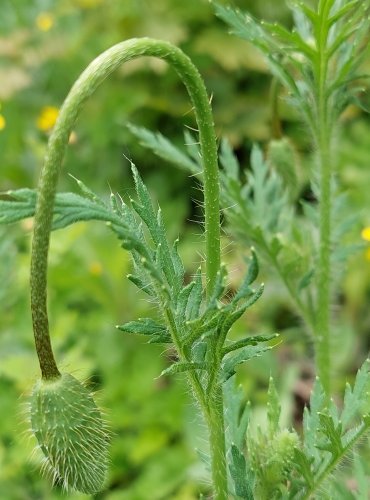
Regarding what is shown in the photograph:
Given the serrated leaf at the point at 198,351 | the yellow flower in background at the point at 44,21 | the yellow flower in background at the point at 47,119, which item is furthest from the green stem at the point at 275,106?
the yellow flower in background at the point at 44,21

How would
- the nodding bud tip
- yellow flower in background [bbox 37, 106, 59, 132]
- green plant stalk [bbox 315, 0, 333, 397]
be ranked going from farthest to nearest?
yellow flower in background [bbox 37, 106, 59, 132] → green plant stalk [bbox 315, 0, 333, 397] → the nodding bud tip

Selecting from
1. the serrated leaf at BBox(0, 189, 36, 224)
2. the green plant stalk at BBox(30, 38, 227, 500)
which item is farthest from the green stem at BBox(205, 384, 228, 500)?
the serrated leaf at BBox(0, 189, 36, 224)

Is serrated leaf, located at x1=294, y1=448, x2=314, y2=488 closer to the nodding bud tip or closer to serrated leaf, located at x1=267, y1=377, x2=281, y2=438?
serrated leaf, located at x1=267, y1=377, x2=281, y2=438

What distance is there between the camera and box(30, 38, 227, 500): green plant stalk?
82 centimetres

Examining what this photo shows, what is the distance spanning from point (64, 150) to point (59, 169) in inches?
0.8

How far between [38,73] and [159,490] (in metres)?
1.97

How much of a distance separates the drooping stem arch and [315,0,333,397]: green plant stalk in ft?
1.18

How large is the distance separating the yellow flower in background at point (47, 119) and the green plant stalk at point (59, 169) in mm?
2231

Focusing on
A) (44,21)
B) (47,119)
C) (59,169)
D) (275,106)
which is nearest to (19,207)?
(59,169)

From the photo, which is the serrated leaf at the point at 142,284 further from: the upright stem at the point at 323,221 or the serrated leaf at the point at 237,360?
the upright stem at the point at 323,221

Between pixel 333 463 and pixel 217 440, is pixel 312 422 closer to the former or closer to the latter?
pixel 333 463

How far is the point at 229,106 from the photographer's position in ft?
12.2

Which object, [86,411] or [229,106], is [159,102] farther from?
[86,411]

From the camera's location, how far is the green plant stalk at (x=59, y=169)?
0.82 meters
